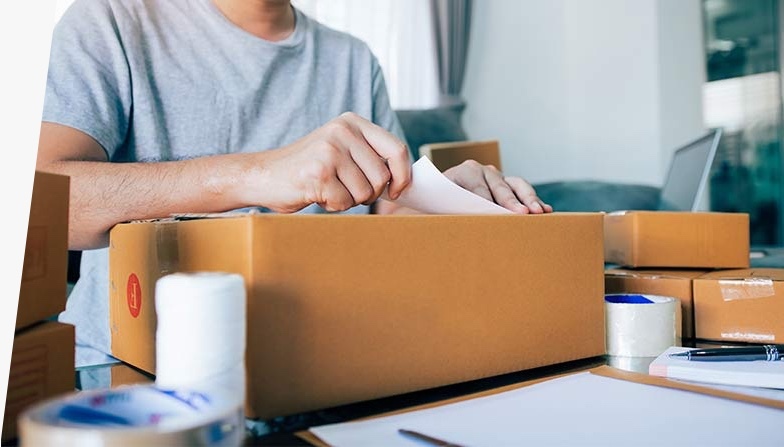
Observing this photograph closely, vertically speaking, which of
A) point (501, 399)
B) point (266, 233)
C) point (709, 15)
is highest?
point (709, 15)

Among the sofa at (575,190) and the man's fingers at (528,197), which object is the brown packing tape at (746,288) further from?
the sofa at (575,190)

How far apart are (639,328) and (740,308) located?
14 cm

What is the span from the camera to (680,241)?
2.56 feet

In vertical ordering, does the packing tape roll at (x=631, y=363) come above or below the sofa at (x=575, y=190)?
below

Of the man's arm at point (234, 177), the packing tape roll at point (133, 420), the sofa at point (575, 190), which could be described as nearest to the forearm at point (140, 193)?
the man's arm at point (234, 177)

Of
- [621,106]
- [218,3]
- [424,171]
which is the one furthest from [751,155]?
[424,171]

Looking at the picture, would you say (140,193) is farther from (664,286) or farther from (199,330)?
(664,286)

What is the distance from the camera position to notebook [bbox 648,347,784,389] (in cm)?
48

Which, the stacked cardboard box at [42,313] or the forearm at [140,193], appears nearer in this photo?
the stacked cardboard box at [42,313]

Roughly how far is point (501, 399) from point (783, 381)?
209mm

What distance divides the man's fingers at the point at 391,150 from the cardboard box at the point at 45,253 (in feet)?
0.79

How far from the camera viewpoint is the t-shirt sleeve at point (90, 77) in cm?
81

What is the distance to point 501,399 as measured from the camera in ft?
1.47

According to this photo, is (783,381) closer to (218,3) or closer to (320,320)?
(320,320)
